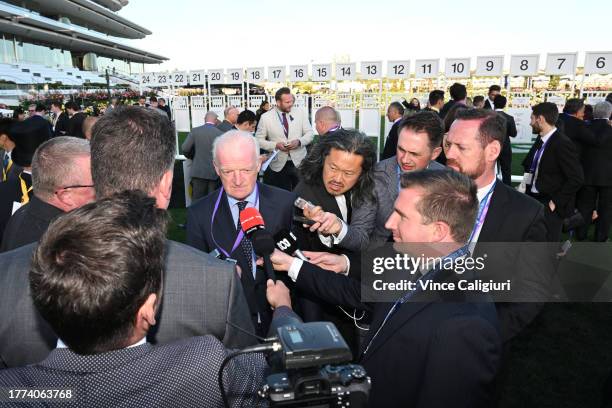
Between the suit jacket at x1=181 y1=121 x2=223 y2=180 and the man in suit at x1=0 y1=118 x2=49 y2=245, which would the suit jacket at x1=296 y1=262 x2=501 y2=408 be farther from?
the suit jacket at x1=181 y1=121 x2=223 y2=180

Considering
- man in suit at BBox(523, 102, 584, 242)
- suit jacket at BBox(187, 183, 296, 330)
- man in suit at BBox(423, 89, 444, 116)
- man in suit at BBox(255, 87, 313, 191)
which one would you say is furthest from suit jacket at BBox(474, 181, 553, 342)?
man in suit at BBox(423, 89, 444, 116)

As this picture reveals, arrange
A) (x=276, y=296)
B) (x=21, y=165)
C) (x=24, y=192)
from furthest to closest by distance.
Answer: (x=21, y=165) → (x=24, y=192) → (x=276, y=296)

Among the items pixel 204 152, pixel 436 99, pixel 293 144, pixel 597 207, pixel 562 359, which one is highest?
pixel 436 99

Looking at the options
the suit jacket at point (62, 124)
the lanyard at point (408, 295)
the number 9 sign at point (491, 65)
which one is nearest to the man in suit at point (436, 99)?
the number 9 sign at point (491, 65)

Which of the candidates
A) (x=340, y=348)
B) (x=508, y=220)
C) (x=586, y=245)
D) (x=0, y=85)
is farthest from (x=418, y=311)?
(x=0, y=85)

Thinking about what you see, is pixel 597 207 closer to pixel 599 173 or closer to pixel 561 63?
pixel 599 173

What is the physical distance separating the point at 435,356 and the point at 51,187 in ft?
6.84

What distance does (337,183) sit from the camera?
2.88 meters

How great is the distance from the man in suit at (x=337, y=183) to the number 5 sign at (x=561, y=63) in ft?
41.7

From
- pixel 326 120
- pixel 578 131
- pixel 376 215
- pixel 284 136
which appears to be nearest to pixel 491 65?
pixel 578 131

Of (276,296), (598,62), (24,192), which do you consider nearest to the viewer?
(276,296)

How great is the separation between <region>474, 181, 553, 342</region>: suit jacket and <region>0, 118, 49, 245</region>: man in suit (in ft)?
10.6

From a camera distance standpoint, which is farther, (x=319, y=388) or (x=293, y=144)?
(x=293, y=144)

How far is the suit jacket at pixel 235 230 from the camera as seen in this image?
8.32ft
